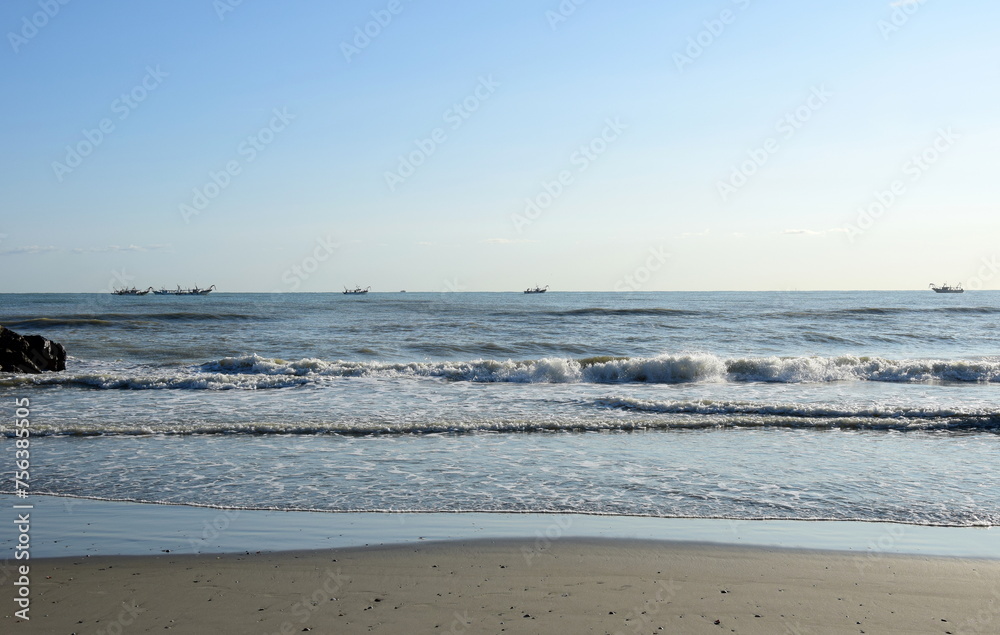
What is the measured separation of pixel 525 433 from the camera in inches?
477

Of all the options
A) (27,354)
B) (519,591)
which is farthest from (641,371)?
(27,354)

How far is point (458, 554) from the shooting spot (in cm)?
602

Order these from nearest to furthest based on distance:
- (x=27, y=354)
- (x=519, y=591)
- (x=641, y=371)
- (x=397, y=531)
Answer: (x=519, y=591) → (x=397, y=531) → (x=27, y=354) → (x=641, y=371)

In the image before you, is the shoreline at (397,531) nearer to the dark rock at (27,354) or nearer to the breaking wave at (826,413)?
the breaking wave at (826,413)

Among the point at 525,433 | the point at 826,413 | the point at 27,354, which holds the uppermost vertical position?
the point at 27,354

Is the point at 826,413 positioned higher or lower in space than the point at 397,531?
higher

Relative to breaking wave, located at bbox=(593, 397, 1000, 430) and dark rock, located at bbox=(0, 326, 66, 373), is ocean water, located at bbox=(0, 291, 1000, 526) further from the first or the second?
dark rock, located at bbox=(0, 326, 66, 373)

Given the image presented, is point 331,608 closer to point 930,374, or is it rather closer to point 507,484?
point 507,484

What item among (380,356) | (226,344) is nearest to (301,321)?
(226,344)

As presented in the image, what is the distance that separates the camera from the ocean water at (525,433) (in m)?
7.94

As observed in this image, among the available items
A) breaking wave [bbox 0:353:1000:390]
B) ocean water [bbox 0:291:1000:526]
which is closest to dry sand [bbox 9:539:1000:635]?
ocean water [bbox 0:291:1000:526]

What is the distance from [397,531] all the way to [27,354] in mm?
19163

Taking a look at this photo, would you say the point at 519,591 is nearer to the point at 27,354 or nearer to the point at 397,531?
the point at 397,531

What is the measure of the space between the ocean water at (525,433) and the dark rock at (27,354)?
0.82m
